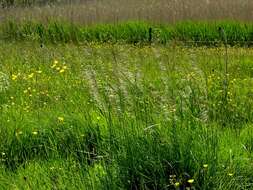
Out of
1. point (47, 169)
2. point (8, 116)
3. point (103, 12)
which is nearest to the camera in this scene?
point (47, 169)

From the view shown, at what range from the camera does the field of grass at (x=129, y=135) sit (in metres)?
3.27

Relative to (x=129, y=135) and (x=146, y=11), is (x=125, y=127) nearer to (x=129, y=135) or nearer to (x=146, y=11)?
(x=129, y=135)

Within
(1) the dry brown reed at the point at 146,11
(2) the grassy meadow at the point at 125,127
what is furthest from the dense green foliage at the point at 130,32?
(2) the grassy meadow at the point at 125,127

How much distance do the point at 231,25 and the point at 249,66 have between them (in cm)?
322

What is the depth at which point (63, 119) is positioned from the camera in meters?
4.36

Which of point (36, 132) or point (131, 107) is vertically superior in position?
point (131, 107)

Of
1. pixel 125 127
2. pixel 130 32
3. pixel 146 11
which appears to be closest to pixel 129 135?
pixel 125 127

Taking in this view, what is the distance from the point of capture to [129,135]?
3453 millimetres

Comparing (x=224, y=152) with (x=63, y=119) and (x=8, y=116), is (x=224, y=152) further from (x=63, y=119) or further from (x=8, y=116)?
(x=8, y=116)

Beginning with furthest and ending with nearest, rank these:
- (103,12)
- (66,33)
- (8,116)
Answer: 1. (103,12)
2. (66,33)
3. (8,116)

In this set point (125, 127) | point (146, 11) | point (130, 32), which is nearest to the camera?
point (125, 127)

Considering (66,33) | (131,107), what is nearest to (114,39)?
(66,33)

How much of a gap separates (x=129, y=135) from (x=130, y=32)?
7338mm

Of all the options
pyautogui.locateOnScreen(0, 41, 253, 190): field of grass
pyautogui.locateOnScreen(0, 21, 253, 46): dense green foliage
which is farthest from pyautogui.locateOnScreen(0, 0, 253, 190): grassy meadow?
pyautogui.locateOnScreen(0, 21, 253, 46): dense green foliage
